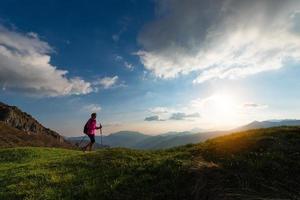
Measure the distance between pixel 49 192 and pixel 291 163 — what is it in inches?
473

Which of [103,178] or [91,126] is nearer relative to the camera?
[103,178]

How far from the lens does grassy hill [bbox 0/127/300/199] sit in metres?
16.1

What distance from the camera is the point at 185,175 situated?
1786 centimetres

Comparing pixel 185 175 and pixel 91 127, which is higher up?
pixel 91 127

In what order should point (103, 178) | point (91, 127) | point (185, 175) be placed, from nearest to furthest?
point (185, 175), point (103, 178), point (91, 127)

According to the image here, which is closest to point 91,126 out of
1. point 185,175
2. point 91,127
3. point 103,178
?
point 91,127

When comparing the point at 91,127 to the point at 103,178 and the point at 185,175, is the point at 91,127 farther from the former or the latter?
the point at 185,175

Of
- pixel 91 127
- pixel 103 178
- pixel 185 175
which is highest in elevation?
pixel 91 127

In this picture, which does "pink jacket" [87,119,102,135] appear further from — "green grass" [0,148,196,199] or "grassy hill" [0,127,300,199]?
"grassy hill" [0,127,300,199]

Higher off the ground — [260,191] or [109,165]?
[109,165]

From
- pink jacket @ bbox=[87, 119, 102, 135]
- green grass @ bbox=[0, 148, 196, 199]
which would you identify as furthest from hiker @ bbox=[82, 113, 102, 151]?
green grass @ bbox=[0, 148, 196, 199]

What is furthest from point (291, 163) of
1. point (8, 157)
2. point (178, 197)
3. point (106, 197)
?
point (8, 157)

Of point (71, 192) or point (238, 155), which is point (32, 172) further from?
point (238, 155)

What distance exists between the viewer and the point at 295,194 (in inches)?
601
